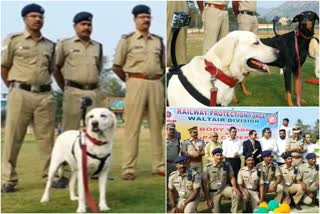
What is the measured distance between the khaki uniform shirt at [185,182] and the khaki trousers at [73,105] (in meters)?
1.03

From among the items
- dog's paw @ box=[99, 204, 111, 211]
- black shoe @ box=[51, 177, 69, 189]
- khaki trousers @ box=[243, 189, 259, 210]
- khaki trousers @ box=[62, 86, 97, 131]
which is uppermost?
khaki trousers @ box=[62, 86, 97, 131]

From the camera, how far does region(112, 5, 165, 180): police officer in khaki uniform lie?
6.67 meters

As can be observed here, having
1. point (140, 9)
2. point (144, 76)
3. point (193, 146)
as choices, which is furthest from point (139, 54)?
point (193, 146)

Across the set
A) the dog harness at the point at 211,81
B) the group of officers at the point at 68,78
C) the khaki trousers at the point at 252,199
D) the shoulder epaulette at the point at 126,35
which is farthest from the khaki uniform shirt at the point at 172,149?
the shoulder epaulette at the point at 126,35

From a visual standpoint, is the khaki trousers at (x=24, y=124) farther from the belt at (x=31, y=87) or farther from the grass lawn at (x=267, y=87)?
the grass lawn at (x=267, y=87)

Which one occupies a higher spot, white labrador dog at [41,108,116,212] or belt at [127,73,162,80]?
belt at [127,73,162,80]

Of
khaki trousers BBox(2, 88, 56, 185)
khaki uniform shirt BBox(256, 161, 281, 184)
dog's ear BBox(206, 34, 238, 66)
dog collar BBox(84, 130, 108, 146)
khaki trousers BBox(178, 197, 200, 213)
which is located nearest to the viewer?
dog collar BBox(84, 130, 108, 146)

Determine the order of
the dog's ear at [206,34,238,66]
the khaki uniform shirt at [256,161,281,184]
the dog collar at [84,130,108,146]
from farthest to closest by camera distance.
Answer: the khaki uniform shirt at [256,161,281,184] < the dog's ear at [206,34,238,66] < the dog collar at [84,130,108,146]

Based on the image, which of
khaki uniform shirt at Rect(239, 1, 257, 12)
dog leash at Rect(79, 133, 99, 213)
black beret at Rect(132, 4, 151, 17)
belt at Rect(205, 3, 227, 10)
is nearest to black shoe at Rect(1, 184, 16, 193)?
dog leash at Rect(79, 133, 99, 213)

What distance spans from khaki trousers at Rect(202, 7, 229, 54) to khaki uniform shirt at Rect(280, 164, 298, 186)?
1.40m

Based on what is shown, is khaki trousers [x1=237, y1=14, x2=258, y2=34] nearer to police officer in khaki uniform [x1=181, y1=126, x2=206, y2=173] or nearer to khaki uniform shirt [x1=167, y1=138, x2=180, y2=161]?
police officer in khaki uniform [x1=181, y1=126, x2=206, y2=173]

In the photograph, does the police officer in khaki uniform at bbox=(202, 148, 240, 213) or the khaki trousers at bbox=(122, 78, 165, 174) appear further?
the police officer in khaki uniform at bbox=(202, 148, 240, 213)

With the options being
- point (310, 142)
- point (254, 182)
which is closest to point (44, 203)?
point (254, 182)

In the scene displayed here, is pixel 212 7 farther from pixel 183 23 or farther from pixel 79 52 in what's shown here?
pixel 79 52
